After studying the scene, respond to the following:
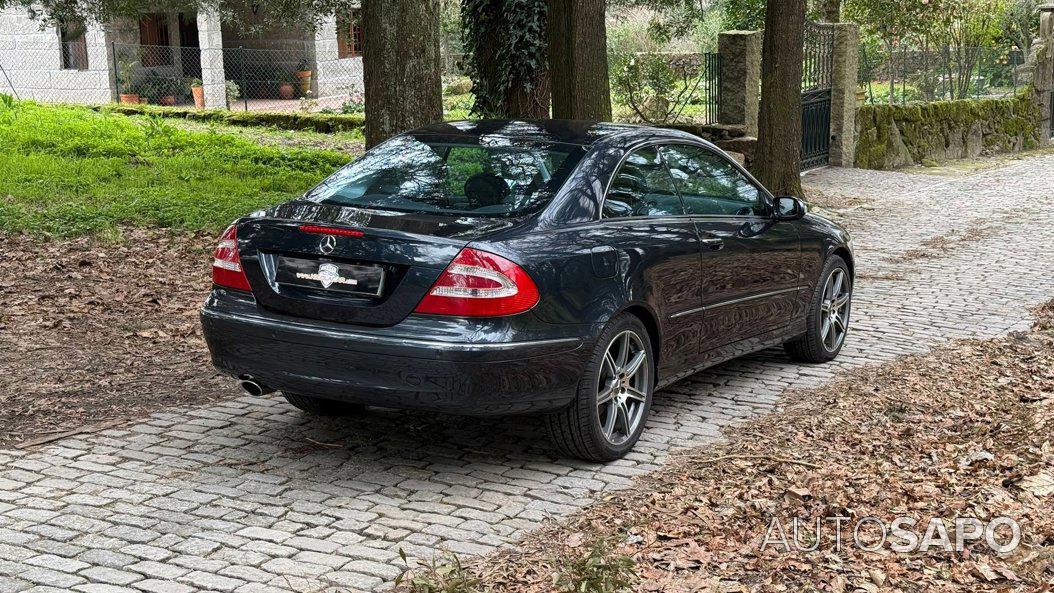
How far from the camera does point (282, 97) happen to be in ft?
115

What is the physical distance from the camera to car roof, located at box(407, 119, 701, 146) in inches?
260

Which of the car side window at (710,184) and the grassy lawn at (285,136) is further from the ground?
the car side window at (710,184)

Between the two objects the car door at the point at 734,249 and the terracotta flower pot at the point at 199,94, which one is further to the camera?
the terracotta flower pot at the point at 199,94

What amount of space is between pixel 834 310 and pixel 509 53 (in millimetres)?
9149

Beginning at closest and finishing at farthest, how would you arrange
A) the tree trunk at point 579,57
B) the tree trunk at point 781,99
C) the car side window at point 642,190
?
1. the car side window at point 642,190
2. the tree trunk at point 579,57
3. the tree trunk at point 781,99

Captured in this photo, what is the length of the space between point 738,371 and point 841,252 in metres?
1.14

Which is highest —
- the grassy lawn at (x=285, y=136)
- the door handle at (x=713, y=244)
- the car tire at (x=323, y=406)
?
the door handle at (x=713, y=244)

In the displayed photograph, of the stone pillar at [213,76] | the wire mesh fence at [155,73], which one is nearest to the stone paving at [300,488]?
the stone pillar at [213,76]

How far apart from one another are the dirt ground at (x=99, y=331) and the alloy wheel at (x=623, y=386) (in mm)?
2460

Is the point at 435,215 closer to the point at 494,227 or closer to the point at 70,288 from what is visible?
the point at 494,227

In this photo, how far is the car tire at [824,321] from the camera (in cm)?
812

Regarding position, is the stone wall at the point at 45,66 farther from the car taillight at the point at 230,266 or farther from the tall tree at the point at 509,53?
the car taillight at the point at 230,266

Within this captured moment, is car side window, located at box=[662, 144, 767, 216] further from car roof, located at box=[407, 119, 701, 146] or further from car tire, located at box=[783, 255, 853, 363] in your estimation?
car tire, located at box=[783, 255, 853, 363]

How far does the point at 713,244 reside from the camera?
6879mm
